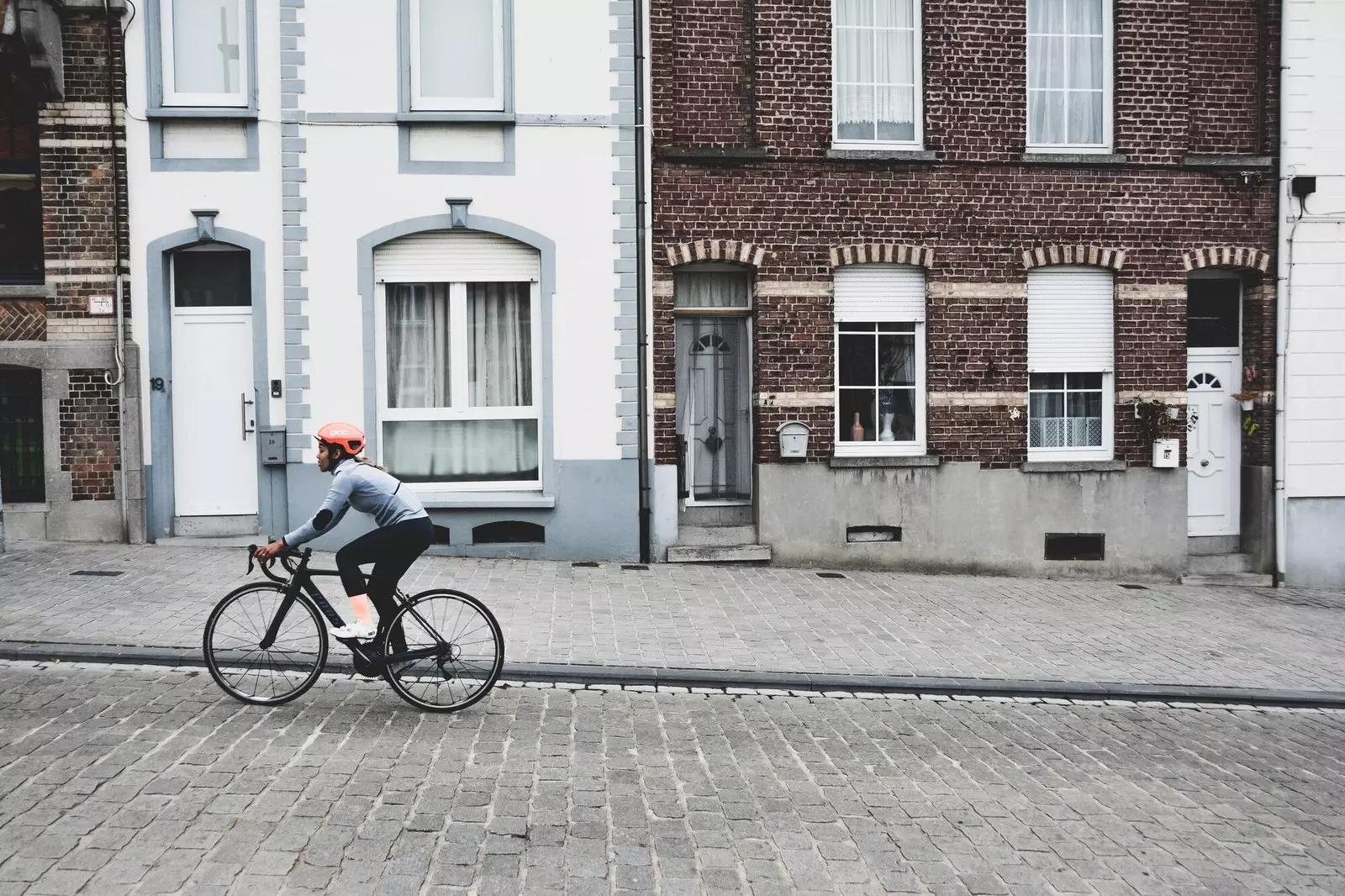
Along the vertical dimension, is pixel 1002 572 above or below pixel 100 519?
below

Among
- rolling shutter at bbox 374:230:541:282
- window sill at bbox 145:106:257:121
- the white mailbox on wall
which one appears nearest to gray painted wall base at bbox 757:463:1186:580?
the white mailbox on wall

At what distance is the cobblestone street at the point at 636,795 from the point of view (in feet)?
14.7

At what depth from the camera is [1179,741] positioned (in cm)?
674

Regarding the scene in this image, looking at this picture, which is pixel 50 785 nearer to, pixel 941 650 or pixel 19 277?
pixel 941 650


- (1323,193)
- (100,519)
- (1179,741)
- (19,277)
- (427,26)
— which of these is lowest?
(1179,741)

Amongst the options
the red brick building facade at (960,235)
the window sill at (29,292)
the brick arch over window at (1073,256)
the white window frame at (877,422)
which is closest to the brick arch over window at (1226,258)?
the red brick building facade at (960,235)

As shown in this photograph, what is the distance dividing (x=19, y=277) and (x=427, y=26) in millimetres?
5237

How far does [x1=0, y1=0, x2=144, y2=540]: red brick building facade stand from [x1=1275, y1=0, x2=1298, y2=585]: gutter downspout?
43.2ft

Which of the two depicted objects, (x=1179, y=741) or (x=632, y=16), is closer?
(x=1179, y=741)

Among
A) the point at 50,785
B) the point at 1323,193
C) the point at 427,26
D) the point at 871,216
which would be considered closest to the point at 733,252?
the point at 871,216

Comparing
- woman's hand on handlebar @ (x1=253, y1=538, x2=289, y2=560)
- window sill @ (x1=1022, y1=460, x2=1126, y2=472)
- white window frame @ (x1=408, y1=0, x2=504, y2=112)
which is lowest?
woman's hand on handlebar @ (x1=253, y1=538, x2=289, y2=560)

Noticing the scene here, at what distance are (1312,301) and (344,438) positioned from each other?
11956mm

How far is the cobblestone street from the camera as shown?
14.7 ft

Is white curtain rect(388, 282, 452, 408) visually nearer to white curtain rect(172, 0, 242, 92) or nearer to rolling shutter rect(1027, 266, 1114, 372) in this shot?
white curtain rect(172, 0, 242, 92)
